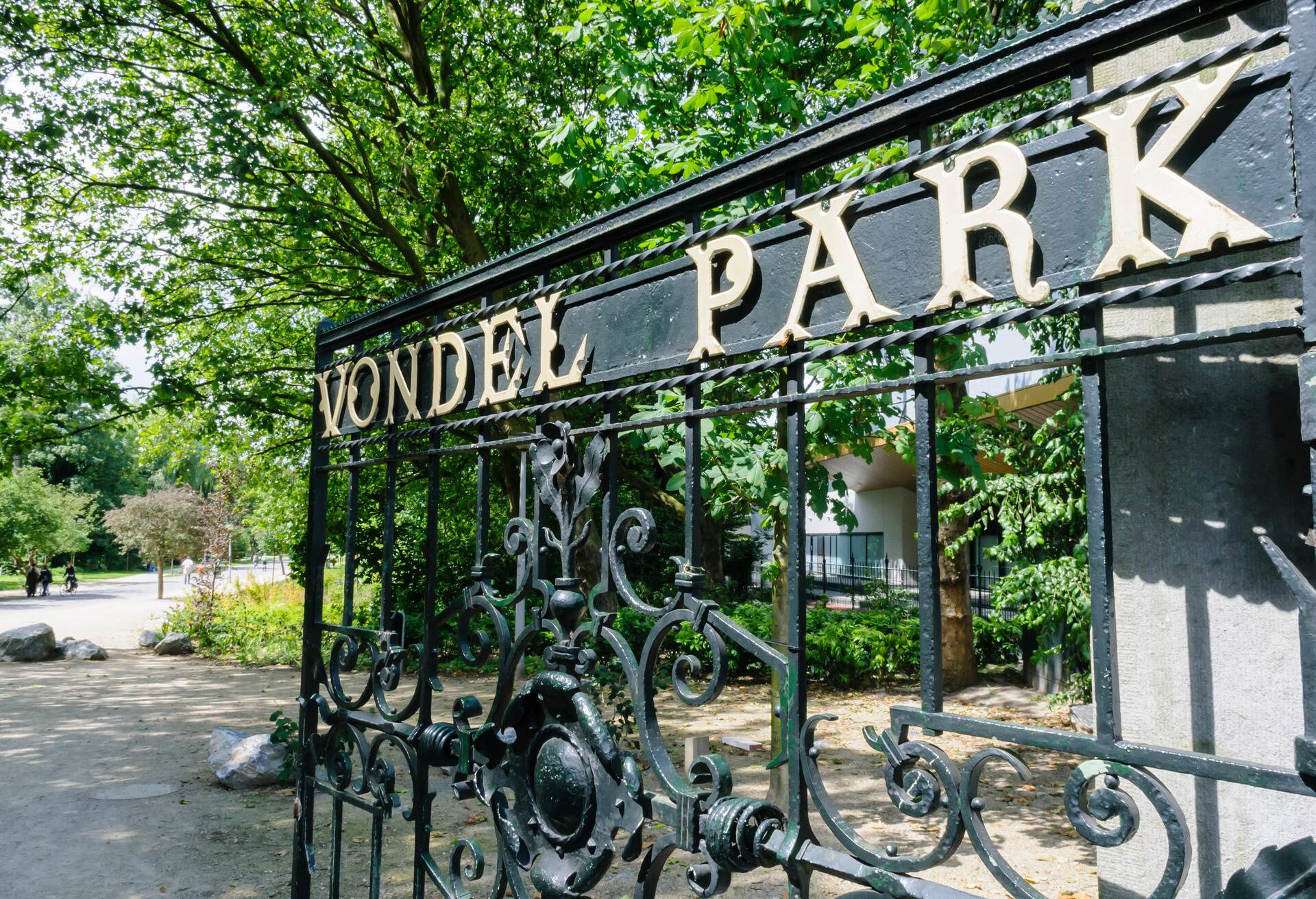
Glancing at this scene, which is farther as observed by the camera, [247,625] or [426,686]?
[247,625]

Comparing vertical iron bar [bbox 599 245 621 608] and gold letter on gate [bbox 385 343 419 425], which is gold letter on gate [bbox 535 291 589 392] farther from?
gold letter on gate [bbox 385 343 419 425]

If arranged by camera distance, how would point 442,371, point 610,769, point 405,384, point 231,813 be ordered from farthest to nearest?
point 231,813, point 405,384, point 442,371, point 610,769

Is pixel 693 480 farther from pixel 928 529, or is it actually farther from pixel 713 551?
pixel 713 551

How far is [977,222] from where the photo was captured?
1.62m

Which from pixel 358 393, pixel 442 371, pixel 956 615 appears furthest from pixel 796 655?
pixel 956 615

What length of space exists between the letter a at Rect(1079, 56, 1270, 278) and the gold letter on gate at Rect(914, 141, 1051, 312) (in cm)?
13

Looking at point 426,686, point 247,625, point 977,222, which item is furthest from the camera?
point 247,625

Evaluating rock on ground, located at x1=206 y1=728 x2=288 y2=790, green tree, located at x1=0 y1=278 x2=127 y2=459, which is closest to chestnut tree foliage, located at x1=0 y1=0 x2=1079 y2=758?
green tree, located at x1=0 y1=278 x2=127 y2=459

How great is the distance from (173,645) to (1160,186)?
17.9 m

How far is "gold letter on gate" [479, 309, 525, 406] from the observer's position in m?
2.69

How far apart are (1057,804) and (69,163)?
11000mm

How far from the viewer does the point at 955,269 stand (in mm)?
1643

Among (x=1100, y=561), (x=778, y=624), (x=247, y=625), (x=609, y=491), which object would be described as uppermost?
(x=609, y=491)

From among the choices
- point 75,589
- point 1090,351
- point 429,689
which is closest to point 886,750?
point 1090,351
